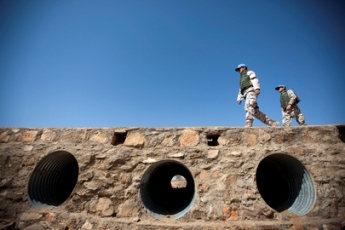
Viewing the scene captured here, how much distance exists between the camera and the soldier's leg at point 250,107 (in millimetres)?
5023

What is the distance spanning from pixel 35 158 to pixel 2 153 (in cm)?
75

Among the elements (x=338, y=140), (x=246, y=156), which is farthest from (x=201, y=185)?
(x=338, y=140)

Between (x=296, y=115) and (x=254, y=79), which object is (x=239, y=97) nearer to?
(x=254, y=79)

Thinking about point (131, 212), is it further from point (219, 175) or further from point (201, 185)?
point (219, 175)

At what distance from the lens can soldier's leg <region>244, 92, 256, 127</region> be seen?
198 inches

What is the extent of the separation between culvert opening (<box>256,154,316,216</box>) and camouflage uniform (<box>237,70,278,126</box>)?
4.09ft

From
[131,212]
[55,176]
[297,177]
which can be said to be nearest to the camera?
[131,212]

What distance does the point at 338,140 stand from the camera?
3.75 meters

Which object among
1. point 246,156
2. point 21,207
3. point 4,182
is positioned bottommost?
point 21,207

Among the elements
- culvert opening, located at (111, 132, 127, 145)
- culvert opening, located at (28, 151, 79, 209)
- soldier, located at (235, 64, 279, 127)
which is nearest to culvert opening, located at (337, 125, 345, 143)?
soldier, located at (235, 64, 279, 127)

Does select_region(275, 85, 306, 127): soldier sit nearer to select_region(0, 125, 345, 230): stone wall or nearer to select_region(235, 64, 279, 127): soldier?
select_region(235, 64, 279, 127): soldier

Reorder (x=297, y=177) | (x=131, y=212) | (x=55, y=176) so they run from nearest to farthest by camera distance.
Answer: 1. (x=131, y=212)
2. (x=297, y=177)
3. (x=55, y=176)

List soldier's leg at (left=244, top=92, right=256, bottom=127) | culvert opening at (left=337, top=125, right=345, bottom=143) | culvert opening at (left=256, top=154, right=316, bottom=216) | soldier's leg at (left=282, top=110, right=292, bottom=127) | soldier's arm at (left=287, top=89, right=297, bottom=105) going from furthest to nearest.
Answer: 1. soldier's leg at (left=282, top=110, right=292, bottom=127)
2. soldier's arm at (left=287, top=89, right=297, bottom=105)
3. soldier's leg at (left=244, top=92, right=256, bottom=127)
4. culvert opening at (left=337, top=125, right=345, bottom=143)
5. culvert opening at (left=256, top=154, right=316, bottom=216)

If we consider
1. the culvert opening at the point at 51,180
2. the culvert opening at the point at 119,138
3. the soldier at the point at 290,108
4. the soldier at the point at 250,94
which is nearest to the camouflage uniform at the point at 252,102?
the soldier at the point at 250,94
